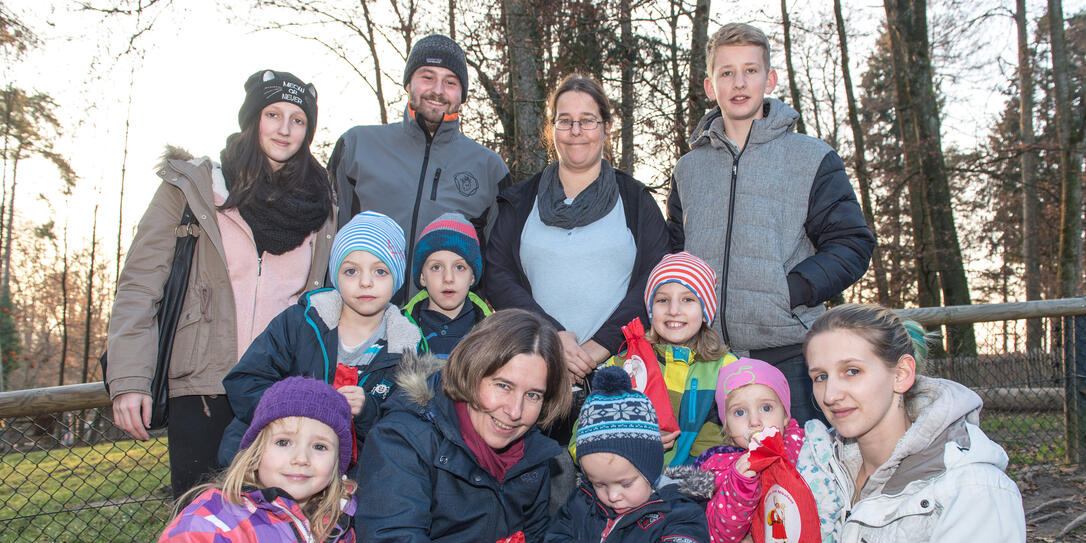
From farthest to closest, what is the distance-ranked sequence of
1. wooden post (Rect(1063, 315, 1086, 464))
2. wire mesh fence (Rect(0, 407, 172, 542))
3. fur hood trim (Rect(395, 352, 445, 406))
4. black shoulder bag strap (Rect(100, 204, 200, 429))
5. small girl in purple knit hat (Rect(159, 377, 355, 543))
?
wooden post (Rect(1063, 315, 1086, 464))
wire mesh fence (Rect(0, 407, 172, 542))
black shoulder bag strap (Rect(100, 204, 200, 429))
fur hood trim (Rect(395, 352, 445, 406))
small girl in purple knit hat (Rect(159, 377, 355, 543))

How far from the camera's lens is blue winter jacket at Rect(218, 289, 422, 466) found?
2.59 meters

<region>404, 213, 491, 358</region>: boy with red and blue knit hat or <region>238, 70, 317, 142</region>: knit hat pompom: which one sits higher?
<region>238, 70, 317, 142</region>: knit hat pompom

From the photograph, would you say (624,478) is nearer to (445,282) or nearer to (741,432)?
(741,432)

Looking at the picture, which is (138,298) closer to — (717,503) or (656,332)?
(656,332)

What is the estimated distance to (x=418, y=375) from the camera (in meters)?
2.52

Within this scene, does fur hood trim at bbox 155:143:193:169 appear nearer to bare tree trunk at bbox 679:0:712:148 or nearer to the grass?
the grass

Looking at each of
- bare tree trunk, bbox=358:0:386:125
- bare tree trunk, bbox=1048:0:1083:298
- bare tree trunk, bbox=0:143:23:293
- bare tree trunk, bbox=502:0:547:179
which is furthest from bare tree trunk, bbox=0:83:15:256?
bare tree trunk, bbox=1048:0:1083:298

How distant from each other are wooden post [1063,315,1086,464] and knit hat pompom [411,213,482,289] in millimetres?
5170

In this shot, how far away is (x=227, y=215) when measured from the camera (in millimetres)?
3041

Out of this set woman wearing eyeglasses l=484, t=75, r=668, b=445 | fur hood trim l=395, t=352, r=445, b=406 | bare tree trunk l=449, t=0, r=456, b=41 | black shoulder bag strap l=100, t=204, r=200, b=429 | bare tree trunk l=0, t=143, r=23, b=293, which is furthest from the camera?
bare tree trunk l=0, t=143, r=23, b=293

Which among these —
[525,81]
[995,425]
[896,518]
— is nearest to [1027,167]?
[995,425]

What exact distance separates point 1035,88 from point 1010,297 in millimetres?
8765

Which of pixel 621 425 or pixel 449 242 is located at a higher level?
pixel 449 242

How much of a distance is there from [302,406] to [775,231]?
6.83ft
